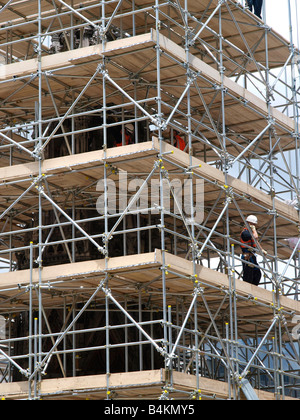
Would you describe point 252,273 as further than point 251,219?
No

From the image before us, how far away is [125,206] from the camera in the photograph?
30609 millimetres

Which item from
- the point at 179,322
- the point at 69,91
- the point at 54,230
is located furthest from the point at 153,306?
the point at 69,91

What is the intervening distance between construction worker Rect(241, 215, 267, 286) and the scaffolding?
0.29 meters

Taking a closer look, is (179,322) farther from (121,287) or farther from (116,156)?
(116,156)

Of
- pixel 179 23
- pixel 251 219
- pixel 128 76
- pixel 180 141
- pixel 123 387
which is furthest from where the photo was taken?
pixel 179 23

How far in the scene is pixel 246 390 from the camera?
3002 centimetres

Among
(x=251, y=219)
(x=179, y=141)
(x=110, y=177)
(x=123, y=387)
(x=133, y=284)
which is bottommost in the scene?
(x=123, y=387)

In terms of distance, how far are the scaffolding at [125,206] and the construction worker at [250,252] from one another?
29cm

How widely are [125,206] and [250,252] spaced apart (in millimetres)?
4058

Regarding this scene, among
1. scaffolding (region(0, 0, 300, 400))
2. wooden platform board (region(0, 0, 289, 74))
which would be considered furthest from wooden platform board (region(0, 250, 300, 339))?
wooden platform board (region(0, 0, 289, 74))

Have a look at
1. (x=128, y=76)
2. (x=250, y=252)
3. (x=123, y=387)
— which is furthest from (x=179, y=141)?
(x=123, y=387)

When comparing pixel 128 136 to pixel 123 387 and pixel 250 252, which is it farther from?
pixel 123 387

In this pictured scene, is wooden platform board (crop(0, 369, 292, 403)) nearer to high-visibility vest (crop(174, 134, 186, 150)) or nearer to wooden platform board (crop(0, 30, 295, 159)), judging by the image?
wooden platform board (crop(0, 30, 295, 159))
